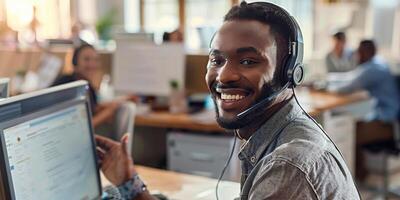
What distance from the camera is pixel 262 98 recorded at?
992mm

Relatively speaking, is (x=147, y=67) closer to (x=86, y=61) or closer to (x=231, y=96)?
(x=86, y=61)

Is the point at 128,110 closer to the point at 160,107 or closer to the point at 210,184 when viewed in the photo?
the point at 160,107

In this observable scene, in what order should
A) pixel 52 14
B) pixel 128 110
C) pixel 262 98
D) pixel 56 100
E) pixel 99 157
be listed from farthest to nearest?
1. pixel 52 14
2. pixel 128 110
3. pixel 99 157
4. pixel 56 100
5. pixel 262 98

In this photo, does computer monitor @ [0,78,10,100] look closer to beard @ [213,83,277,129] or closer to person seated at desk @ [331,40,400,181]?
beard @ [213,83,277,129]

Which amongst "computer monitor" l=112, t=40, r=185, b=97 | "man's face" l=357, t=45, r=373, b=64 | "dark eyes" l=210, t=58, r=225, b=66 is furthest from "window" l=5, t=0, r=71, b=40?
"dark eyes" l=210, t=58, r=225, b=66

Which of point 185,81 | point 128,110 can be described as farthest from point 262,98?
point 185,81

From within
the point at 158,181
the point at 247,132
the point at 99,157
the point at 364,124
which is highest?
the point at 247,132

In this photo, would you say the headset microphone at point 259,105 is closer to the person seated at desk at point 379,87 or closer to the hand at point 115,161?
the hand at point 115,161

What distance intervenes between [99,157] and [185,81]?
2141 mm

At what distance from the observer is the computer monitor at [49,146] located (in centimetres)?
108

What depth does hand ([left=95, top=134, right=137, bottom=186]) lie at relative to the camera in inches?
57.6

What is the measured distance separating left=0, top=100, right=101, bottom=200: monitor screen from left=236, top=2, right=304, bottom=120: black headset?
453 mm

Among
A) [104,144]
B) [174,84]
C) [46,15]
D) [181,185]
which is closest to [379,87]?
[174,84]

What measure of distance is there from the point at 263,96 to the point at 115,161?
2.06ft
